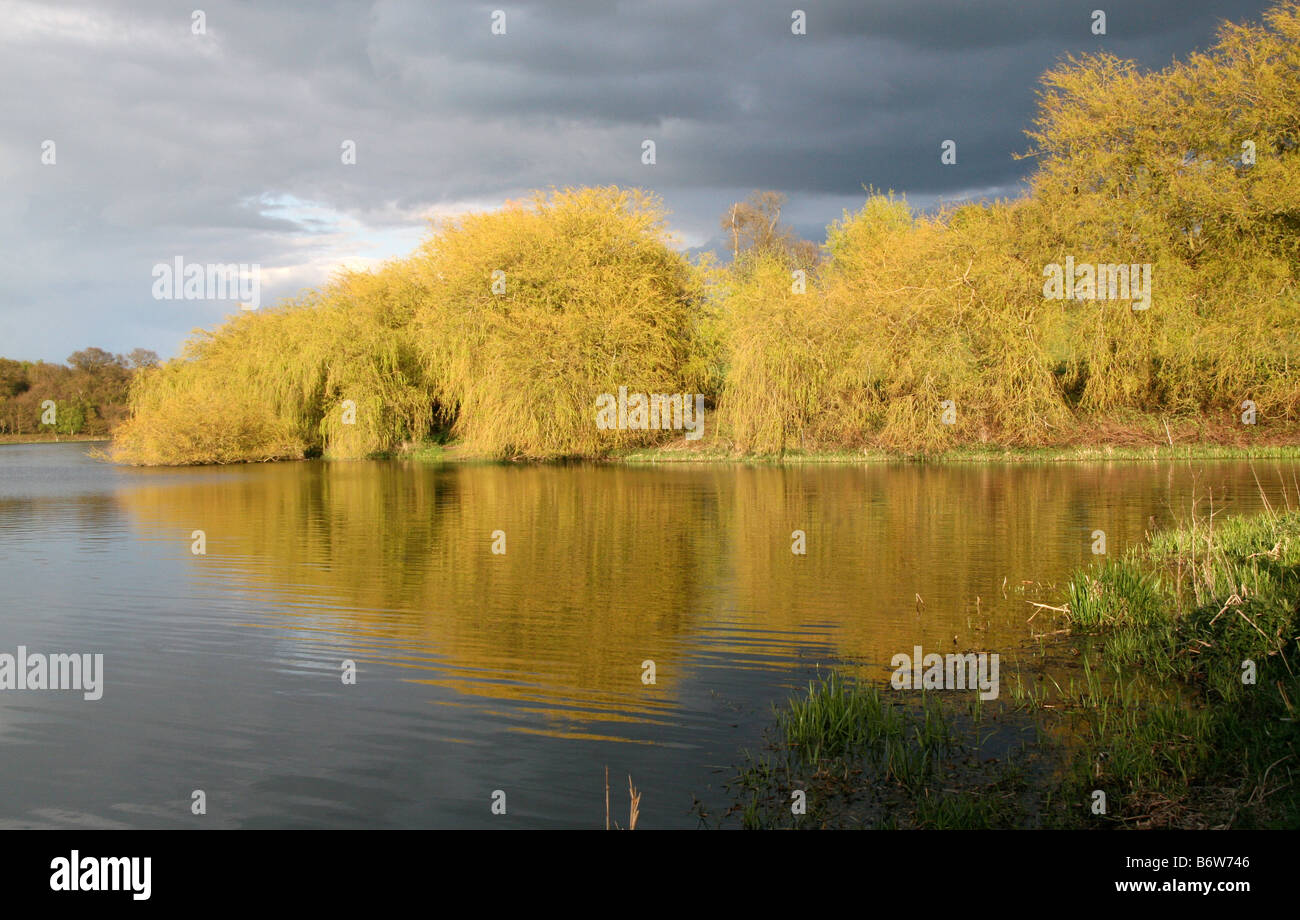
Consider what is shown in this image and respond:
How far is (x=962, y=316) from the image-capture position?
32531 mm

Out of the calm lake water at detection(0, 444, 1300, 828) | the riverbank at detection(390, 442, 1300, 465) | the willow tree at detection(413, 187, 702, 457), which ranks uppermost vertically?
the willow tree at detection(413, 187, 702, 457)

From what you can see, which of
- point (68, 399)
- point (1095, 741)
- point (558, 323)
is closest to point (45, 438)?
point (68, 399)

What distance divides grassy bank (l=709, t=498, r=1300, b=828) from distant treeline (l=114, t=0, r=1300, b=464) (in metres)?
25.0

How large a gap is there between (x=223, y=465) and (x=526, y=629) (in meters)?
35.6

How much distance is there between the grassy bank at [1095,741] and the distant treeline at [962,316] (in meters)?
25.0

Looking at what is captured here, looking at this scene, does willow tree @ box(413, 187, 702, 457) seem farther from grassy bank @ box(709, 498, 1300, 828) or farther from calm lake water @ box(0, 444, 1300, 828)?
grassy bank @ box(709, 498, 1300, 828)

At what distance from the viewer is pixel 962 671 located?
7.69 meters

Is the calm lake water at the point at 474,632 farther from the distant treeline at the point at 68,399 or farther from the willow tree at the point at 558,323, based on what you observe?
the distant treeline at the point at 68,399

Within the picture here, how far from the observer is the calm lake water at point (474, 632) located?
18.8 ft

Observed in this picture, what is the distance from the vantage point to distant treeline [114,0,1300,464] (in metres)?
31.3

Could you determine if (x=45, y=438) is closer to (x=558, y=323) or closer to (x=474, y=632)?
(x=558, y=323)

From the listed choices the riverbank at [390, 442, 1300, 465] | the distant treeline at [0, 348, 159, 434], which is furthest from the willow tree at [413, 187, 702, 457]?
the distant treeline at [0, 348, 159, 434]

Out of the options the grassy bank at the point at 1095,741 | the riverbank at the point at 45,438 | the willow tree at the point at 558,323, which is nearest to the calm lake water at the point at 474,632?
the grassy bank at the point at 1095,741
